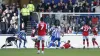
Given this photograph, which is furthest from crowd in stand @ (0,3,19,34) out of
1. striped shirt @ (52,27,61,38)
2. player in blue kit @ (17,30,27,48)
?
striped shirt @ (52,27,61,38)

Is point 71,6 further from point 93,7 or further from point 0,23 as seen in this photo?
point 0,23

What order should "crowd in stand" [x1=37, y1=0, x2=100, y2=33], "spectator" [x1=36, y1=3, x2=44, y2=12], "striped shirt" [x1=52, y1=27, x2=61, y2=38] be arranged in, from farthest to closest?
"spectator" [x1=36, y1=3, x2=44, y2=12]
"crowd in stand" [x1=37, y1=0, x2=100, y2=33]
"striped shirt" [x1=52, y1=27, x2=61, y2=38]

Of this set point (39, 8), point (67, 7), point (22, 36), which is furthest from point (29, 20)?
point (67, 7)

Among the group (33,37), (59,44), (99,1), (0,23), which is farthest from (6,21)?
(99,1)

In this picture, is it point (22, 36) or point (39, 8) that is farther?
point (39, 8)

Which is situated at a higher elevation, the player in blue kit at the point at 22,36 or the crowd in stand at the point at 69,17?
the crowd in stand at the point at 69,17

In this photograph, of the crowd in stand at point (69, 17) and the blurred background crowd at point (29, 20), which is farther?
the crowd in stand at point (69, 17)

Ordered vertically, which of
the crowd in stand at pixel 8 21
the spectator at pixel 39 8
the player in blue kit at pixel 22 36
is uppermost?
the spectator at pixel 39 8

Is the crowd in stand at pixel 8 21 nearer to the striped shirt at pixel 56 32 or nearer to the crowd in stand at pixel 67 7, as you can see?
the crowd in stand at pixel 67 7

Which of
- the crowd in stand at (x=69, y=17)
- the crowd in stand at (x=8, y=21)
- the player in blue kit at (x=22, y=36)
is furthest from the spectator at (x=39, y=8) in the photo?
the player in blue kit at (x=22, y=36)

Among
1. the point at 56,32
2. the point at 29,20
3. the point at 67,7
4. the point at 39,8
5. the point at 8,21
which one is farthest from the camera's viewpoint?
the point at 67,7

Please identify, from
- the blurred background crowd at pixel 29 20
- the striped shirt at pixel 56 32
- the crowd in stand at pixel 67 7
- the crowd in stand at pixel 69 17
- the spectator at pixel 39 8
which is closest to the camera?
the striped shirt at pixel 56 32

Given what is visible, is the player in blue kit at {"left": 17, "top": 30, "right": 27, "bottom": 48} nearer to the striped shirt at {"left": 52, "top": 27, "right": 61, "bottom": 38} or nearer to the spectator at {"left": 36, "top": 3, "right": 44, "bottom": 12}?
the striped shirt at {"left": 52, "top": 27, "right": 61, "bottom": 38}

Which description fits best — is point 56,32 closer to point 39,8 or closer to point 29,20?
point 29,20
